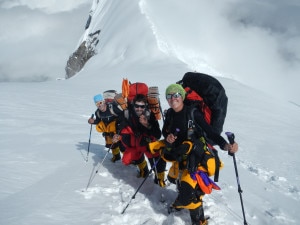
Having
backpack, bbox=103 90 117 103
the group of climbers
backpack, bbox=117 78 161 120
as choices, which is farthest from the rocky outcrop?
the group of climbers

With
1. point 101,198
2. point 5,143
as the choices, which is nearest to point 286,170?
point 101,198

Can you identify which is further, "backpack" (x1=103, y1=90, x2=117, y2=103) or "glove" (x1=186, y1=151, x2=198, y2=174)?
"backpack" (x1=103, y1=90, x2=117, y2=103)

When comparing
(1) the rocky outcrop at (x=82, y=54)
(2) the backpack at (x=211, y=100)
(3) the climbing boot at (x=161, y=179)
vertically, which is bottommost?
(1) the rocky outcrop at (x=82, y=54)

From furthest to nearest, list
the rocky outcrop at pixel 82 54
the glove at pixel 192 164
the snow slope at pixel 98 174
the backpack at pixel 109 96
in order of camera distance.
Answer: the rocky outcrop at pixel 82 54
the backpack at pixel 109 96
the snow slope at pixel 98 174
the glove at pixel 192 164

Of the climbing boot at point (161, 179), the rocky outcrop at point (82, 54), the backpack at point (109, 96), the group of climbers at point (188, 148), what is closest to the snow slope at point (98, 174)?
the climbing boot at point (161, 179)

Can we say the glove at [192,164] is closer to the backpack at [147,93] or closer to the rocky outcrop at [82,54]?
the backpack at [147,93]

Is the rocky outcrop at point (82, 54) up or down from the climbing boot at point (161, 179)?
down

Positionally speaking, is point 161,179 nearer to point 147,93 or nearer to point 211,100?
point 147,93

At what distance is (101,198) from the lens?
16.6 feet

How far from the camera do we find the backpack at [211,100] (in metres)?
4.61

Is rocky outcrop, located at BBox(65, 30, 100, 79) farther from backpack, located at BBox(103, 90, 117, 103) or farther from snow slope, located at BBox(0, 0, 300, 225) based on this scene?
backpack, located at BBox(103, 90, 117, 103)

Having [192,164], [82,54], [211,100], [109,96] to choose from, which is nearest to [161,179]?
[192,164]

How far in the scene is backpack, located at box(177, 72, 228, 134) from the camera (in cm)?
461

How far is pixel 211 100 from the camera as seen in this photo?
4.62 metres
